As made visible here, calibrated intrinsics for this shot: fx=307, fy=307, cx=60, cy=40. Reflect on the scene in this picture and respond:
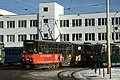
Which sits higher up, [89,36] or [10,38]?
[89,36]

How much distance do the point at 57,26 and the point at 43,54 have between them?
35.6m

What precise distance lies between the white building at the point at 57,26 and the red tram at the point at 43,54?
26806mm

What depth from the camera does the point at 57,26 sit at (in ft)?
219

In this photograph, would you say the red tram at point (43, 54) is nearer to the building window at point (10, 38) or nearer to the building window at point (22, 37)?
the building window at point (22, 37)

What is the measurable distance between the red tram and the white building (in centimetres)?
2681

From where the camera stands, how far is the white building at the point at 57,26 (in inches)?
2520

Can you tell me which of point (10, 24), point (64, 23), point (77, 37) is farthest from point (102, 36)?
point (10, 24)

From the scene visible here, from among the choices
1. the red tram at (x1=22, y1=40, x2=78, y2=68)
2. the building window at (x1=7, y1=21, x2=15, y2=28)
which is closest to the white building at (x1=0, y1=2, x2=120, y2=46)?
the building window at (x1=7, y1=21, x2=15, y2=28)

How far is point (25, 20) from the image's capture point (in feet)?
232

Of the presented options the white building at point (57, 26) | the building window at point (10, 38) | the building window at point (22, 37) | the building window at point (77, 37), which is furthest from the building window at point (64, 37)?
the building window at point (10, 38)

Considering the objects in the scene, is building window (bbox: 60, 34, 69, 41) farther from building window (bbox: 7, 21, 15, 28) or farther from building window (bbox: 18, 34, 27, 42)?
building window (bbox: 7, 21, 15, 28)

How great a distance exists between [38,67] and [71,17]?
3657 centimetres

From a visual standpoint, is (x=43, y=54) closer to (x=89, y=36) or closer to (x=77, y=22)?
(x=89, y=36)

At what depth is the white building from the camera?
64000mm
